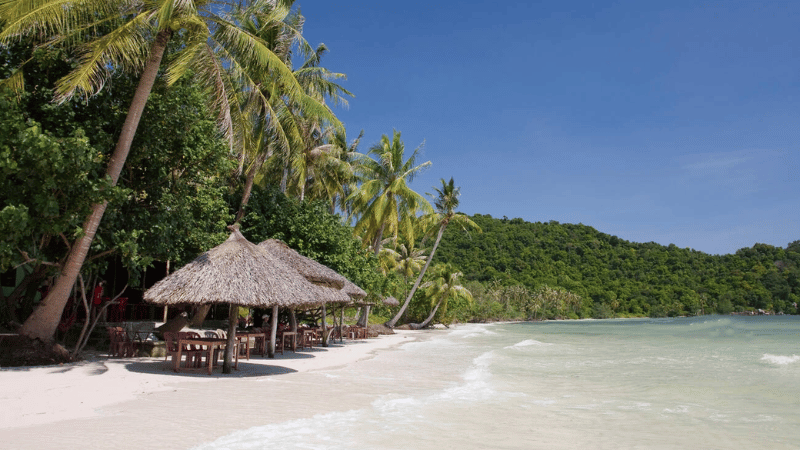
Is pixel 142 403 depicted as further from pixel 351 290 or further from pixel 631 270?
pixel 631 270

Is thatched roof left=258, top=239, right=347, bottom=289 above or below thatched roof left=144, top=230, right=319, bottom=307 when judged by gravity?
above

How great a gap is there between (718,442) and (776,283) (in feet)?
286

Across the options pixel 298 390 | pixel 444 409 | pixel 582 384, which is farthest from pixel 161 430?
pixel 582 384

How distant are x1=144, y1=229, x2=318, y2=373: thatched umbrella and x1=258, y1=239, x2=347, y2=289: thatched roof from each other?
8.14 feet

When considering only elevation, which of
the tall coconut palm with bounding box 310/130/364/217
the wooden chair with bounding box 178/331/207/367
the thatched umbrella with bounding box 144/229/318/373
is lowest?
the wooden chair with bounding box 178/331/207/367

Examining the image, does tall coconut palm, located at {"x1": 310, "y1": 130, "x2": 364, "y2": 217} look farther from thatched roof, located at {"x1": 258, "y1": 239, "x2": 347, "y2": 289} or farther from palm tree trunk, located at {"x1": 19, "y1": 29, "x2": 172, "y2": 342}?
palm tree trunk, located at {"x1": 19, "y1": 29, "x2": 172, "y2": 342}

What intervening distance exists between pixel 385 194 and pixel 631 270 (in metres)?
59.5

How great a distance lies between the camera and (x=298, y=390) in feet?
25.5

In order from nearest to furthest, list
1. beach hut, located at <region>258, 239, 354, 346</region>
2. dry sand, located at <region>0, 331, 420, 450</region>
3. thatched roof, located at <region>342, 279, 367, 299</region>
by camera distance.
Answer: dry sand, located at <region>0, 331, 420, 450</region> < beach hut, located at <region>258, 239, 354, 346</region> < thatched roof, located at <region>342, 279, 367, 299</region>

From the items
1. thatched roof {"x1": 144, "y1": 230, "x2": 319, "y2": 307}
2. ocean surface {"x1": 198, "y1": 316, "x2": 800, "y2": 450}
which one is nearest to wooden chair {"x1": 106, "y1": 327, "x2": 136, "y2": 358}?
thatched roof {"x1": 144, "y1": 230, "x2": 319, "y2": 307}

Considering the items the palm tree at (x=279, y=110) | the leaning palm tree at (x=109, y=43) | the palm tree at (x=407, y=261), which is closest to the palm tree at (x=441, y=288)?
the palm tree at (x=407, y=261)

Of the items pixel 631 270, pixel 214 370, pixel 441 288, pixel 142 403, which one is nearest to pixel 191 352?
pixel 214 370

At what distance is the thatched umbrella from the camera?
8477 millimetres

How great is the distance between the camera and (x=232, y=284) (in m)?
8.65
